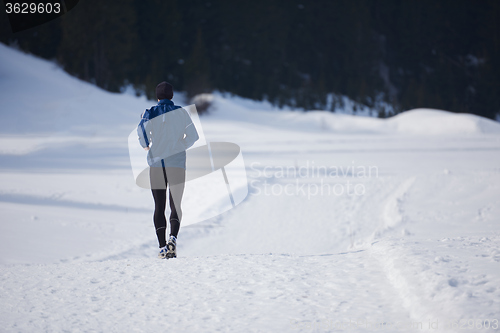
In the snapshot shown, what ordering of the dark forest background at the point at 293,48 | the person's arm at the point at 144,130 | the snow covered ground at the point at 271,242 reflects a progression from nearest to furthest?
the snow covered ground at the point at 271,242 < the person's arm at the point at 144,130 < the dark forest background at the point at 293,48

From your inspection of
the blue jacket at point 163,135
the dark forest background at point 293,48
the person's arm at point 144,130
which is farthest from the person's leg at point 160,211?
the dark forest background at point 293,48

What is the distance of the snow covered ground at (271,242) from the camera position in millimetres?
2838

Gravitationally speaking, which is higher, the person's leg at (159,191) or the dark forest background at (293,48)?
the dark forest background at (293,48)

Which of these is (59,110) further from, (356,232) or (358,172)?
(356,232)

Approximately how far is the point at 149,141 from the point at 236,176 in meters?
6.21

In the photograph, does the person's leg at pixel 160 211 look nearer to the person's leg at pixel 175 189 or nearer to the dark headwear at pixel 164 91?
the person's leg at pixel 175 189

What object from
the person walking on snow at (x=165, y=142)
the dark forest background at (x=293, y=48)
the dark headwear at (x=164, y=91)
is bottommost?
the person walking on snow at (x=165, y=142)

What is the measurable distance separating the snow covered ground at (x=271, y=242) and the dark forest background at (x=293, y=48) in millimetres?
11849

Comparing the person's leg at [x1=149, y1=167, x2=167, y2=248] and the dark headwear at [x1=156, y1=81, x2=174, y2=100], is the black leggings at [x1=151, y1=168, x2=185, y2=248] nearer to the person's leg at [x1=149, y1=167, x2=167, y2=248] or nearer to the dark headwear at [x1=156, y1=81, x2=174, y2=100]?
the person's leg at [x1=149, y1=167, x2=167, y2=248]

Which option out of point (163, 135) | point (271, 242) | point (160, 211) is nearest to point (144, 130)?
point (163, 135)

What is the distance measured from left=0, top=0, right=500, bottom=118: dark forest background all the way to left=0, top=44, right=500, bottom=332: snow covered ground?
466 inches

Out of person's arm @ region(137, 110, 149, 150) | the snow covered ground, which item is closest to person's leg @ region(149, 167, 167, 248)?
person's arm @ region(137, 110, 149, 150)

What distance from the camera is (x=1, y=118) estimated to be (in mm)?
17578

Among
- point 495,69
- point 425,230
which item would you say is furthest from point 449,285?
point 495,69
